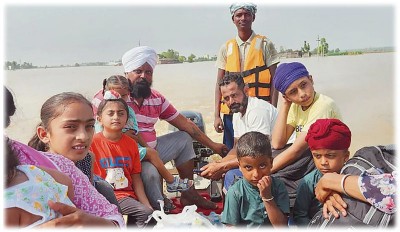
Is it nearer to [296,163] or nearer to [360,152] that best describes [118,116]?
[296,163]

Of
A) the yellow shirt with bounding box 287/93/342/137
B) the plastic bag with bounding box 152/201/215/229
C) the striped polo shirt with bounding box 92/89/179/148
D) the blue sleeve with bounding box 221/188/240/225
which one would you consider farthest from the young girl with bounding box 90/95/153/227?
the yellow shirt with bounding box 287/93/342/137

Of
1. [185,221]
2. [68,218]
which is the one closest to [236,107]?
[185,221]

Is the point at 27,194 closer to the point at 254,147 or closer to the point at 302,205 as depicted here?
the point at 254,147

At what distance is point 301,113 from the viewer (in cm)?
306

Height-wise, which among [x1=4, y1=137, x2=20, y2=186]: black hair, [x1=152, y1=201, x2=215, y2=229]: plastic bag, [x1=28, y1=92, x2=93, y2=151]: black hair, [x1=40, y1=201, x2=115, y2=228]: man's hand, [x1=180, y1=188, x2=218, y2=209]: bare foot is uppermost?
[x1=28, y1=92, x2=93, y2=151]: black hair

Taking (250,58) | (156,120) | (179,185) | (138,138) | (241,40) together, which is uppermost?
(241,40)

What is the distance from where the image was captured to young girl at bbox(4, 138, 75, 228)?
1.46 m

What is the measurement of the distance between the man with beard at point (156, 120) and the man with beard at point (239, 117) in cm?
49

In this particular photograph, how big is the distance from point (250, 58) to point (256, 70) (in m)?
0.13

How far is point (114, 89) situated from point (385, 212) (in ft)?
7.62

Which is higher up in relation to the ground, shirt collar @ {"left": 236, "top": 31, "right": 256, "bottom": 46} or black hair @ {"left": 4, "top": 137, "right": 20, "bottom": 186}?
shirt collar @ {"left": 236, "top": 31, "right": 256, "bottom": 46}

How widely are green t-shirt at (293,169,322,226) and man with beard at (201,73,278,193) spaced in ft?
1.86

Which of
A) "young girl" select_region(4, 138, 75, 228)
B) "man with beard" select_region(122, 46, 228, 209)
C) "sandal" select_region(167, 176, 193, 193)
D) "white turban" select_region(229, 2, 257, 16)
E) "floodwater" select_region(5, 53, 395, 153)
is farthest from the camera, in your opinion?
"floodwater" select_region(5, 53, 395, 153)

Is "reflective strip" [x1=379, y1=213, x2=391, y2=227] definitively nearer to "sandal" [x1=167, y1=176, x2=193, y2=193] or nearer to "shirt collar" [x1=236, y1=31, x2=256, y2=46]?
"sandal" [x1=167, y1=176, x2=193, y2=193]
